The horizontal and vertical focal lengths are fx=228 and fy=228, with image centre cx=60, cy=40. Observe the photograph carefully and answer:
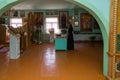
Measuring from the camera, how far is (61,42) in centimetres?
1466

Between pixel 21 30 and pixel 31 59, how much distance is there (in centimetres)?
280

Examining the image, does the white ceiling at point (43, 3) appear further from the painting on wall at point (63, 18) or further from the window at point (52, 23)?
the window at point (52, 23)

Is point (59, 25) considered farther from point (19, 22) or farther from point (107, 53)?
point (107, 53)

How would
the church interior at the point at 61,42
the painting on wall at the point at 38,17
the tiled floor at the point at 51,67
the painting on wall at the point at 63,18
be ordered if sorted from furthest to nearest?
the painting on wall at the point at 63,18
the painting on wall at the point at 38,17
the tiled floor at the point at 51,67
the church interior at the point at 61,42

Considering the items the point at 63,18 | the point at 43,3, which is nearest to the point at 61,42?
the point at 43,3

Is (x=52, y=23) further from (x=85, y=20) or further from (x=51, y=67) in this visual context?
(x=51, y=67)

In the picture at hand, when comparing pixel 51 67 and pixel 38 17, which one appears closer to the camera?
pixel 51 67

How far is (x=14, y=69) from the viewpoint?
963 cm

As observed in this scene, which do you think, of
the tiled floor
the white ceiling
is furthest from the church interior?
the white ceiling

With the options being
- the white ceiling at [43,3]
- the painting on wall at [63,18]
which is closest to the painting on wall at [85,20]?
the painting on wall at [63,18]

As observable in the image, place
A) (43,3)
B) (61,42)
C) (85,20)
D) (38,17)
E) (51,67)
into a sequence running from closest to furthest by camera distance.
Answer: (51,67)
(61,42)
(43,3)
(38,17)
(85,20)

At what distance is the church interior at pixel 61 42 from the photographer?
7.54 m

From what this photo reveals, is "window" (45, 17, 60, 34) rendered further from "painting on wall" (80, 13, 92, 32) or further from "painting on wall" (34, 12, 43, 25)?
"painting on wall" (80, 13, 92, 32)

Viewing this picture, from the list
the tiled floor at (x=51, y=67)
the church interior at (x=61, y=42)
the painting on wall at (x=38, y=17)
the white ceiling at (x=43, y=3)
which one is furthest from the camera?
the painting on wall at (x=38, y=17)
